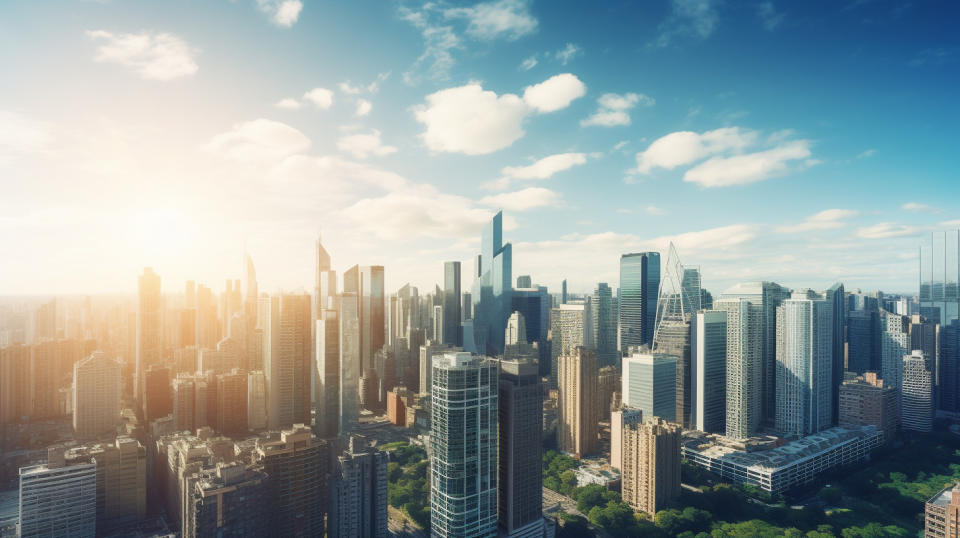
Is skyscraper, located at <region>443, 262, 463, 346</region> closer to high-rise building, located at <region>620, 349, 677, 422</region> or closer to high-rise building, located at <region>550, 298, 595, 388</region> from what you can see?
high-rise building, located at <region>550, 298, 595, 388</region>

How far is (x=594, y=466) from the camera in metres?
21.8

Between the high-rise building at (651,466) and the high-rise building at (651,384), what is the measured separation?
5.91 metres

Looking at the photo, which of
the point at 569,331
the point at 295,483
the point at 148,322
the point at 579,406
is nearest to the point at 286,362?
the point at 148,322

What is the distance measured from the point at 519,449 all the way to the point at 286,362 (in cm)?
1744

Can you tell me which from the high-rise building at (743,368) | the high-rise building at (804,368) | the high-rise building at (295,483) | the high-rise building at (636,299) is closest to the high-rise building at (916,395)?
the high-rise building at (804,368)

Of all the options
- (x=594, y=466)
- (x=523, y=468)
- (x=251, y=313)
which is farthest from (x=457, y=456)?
(x=251, y=313)

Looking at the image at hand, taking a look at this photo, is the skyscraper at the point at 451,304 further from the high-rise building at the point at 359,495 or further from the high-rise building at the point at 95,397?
the high-rise building at the point at 359,495

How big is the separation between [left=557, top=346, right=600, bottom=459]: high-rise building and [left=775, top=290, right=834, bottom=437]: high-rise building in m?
11.6

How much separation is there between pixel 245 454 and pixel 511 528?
9600mm

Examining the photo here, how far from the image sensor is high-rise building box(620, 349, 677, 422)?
81.0 feet

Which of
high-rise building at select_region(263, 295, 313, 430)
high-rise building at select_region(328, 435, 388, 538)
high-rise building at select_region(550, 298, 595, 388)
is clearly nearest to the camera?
high-rise building at select_region(328, 435, 388, 538)

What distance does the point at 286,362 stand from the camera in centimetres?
2694

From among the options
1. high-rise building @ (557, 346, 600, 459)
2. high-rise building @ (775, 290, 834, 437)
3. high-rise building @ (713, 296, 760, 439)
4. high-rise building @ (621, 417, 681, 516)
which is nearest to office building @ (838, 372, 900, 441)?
high-rise building @ (775, 290, 834, 437)

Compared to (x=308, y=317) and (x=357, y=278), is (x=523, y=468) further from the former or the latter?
(x=357, y=278)
